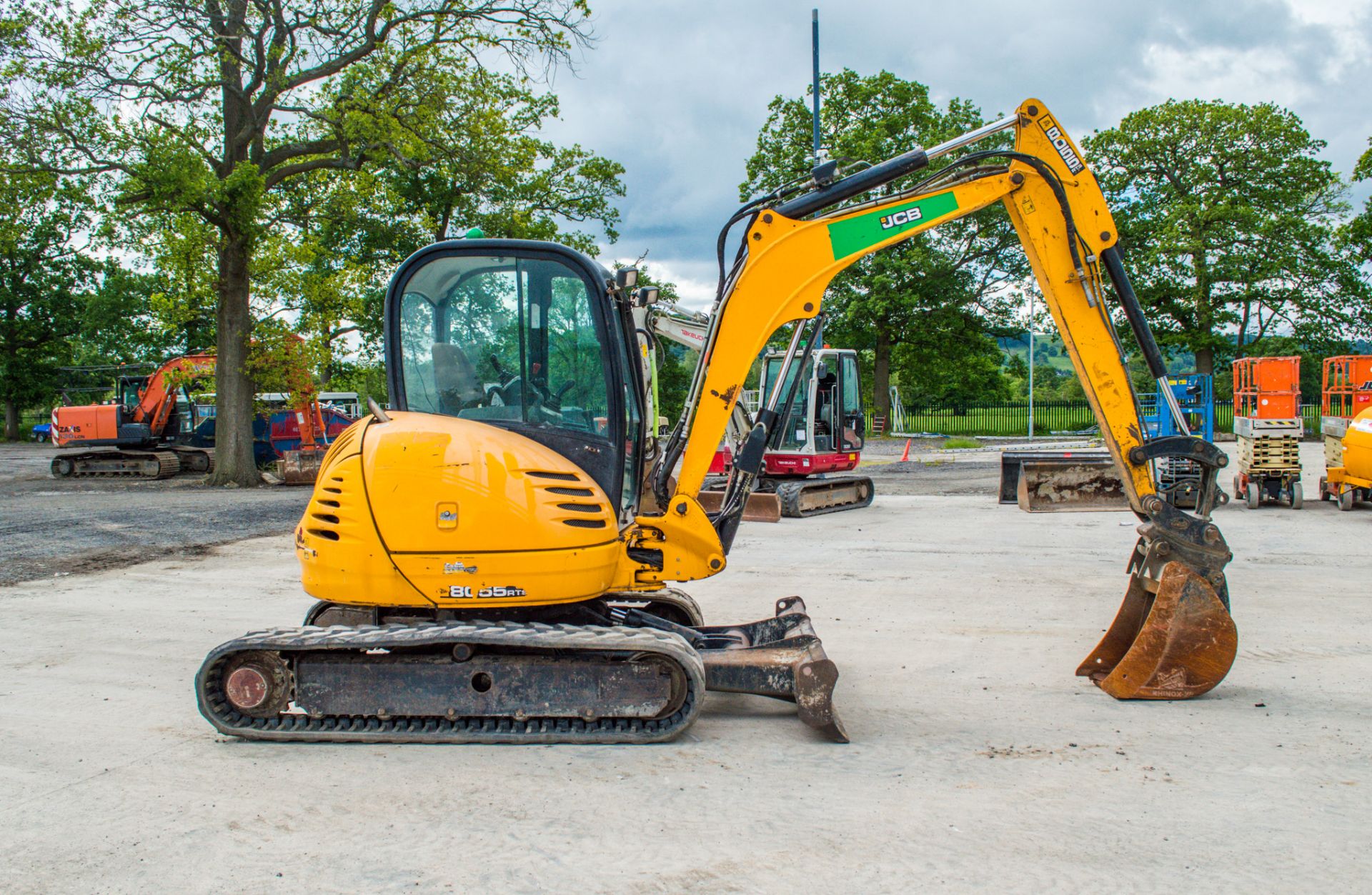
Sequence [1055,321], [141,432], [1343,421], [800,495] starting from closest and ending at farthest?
1. [1055,321]
2. [800,495]
3. [1343,421]
4. [141,432]

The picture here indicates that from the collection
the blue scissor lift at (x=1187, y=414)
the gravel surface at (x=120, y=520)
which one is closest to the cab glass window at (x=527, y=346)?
the gravel surface at (x=120, y=520)

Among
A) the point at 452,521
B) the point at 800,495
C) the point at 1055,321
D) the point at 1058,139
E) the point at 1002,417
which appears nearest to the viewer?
the point at 452,521

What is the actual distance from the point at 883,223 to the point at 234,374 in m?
18.6

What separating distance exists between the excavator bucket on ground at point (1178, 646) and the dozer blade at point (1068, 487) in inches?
344

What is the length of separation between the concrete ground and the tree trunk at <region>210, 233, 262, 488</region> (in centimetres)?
1452

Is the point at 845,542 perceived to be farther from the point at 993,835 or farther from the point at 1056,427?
the point at 1056,427

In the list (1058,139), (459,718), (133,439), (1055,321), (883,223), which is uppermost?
(1058,139)

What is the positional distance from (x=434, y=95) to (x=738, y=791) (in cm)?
1920

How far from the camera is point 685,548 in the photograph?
5176mm

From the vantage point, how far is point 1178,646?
515cm

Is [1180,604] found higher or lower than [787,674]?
higher

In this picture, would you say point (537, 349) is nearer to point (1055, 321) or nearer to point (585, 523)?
point (585, 523)

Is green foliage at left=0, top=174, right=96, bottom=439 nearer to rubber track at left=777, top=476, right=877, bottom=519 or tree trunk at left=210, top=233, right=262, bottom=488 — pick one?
tree trunk at left=210, top=233, right=262, bottom=488

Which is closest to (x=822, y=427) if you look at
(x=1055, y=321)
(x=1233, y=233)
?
(x=1055, y=321)
